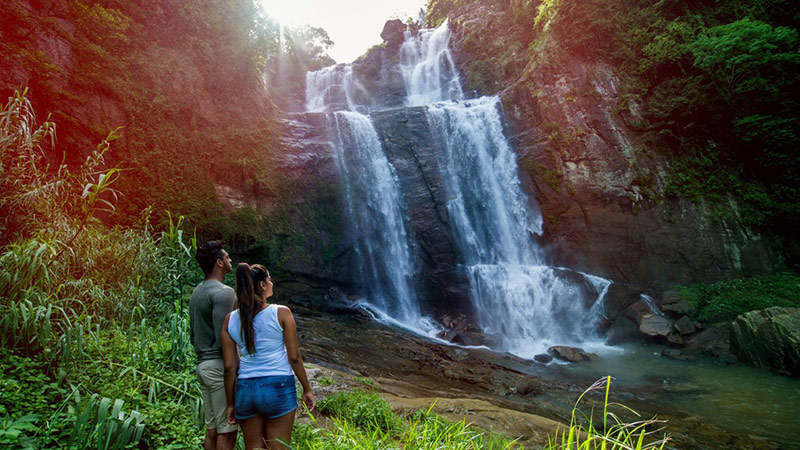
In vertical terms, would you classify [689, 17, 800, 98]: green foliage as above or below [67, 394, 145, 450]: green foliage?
above

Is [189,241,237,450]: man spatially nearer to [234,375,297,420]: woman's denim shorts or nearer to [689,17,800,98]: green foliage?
[234,375,297,420]: woman's denim shorts

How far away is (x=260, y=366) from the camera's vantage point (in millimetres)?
2297

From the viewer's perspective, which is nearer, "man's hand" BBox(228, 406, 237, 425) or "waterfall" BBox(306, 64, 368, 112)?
"man's hand" BBox(228, 406, 237, 425)

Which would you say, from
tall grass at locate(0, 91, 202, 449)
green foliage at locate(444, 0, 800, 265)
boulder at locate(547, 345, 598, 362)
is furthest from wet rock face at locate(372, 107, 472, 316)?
tall grass at locate(0, 91, 202, 449)

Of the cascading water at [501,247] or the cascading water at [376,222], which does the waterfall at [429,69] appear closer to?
the cascading water at [501,247]

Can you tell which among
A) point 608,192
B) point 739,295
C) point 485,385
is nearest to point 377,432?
point 485,385

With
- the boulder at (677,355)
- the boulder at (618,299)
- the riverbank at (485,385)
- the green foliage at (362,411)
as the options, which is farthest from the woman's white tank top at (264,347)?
the boulder at (618,299)

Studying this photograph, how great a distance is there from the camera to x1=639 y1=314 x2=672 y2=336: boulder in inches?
420

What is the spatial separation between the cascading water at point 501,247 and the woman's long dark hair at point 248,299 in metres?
9.76

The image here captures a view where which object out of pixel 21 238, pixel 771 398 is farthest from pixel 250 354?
pixel 771 398

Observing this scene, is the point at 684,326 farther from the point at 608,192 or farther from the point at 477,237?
the point at 477,237

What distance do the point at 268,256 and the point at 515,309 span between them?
28.0 ft

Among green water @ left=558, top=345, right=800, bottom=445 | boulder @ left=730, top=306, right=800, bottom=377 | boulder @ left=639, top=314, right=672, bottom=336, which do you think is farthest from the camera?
boulder @ left=639, top=314, right=672, bottom=336

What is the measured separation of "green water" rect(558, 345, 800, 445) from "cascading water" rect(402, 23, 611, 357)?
2.12 meters
